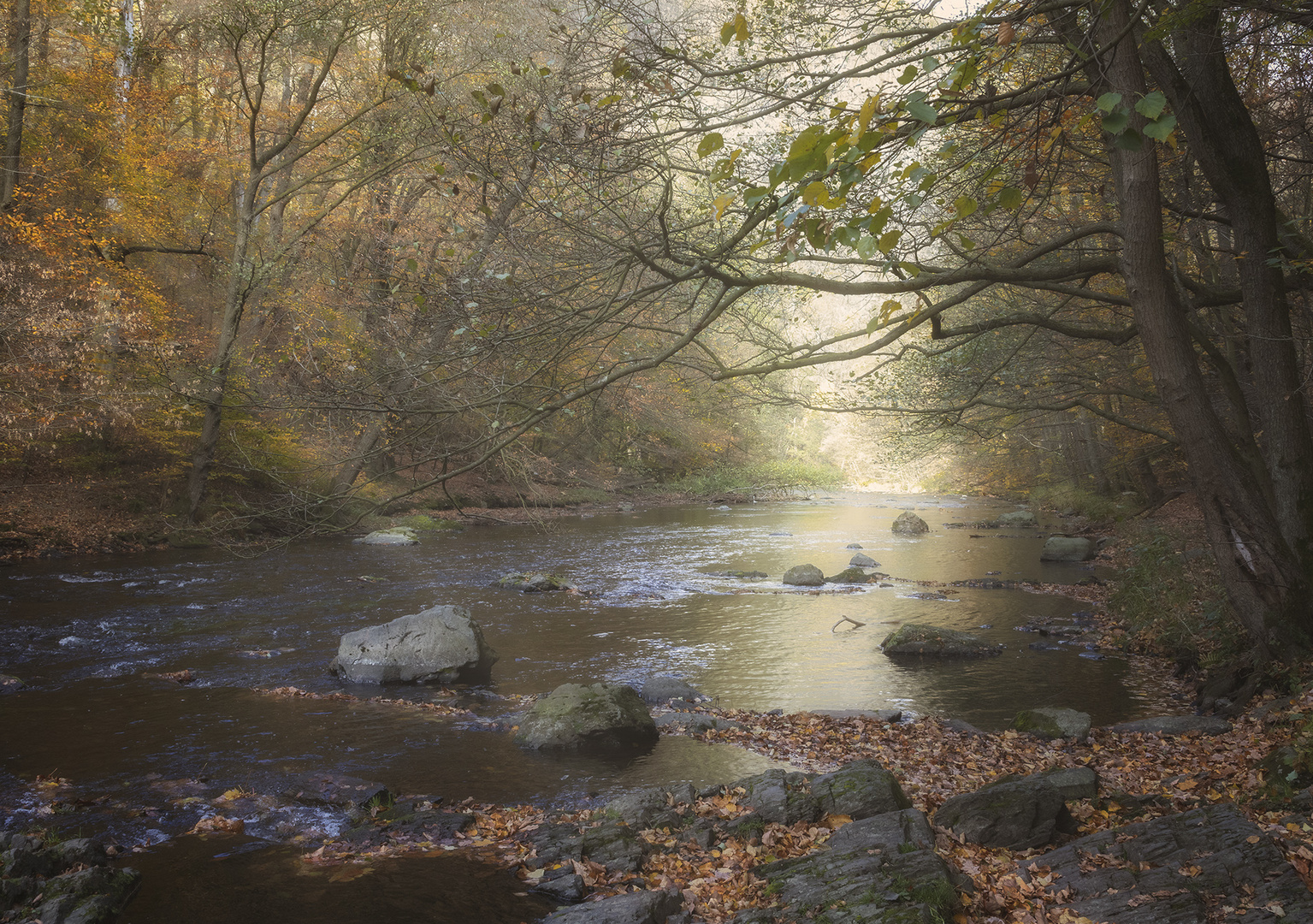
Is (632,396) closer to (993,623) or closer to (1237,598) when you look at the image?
(993,623)

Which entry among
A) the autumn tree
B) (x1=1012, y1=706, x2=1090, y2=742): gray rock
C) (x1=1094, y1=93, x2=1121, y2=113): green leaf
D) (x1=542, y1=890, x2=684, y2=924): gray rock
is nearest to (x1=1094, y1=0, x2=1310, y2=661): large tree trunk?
the autumn tree

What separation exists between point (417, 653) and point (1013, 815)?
690 cm

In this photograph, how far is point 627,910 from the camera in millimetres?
4227

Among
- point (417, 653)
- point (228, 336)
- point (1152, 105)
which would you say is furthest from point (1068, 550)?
point (228, 336)

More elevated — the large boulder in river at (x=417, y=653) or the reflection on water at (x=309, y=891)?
the large boulder in river at (x=417, y=653)

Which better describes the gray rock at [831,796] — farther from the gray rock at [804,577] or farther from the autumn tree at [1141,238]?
the gray rock at [804,577]

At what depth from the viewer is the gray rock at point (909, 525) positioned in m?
23.3

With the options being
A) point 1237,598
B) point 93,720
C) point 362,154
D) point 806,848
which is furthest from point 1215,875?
point 362,154

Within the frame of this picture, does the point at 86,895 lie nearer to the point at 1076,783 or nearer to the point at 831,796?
the point at 831,796

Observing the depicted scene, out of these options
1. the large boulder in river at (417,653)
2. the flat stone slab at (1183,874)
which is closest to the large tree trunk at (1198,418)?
the flat stone slab at (1183,874)

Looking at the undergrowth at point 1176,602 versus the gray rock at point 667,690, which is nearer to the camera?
the undergrowth at point 1176,602

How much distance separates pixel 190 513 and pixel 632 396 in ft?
37.4

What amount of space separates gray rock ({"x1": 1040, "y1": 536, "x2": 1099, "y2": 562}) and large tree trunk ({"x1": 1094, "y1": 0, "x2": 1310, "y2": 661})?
11668mm

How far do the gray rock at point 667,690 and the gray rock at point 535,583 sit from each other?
5629 millimetres
